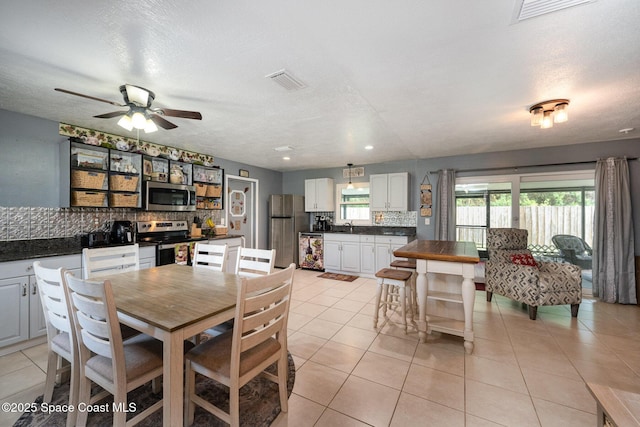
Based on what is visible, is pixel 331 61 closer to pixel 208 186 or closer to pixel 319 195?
pixel 208 186

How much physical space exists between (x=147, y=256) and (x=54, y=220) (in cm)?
108

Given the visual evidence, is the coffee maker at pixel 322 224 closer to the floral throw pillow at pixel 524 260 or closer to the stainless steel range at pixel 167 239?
the stainless steel range at pixel 167 239

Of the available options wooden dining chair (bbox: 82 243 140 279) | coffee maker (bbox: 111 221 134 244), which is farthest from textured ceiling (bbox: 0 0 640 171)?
wooden dining chair (bbox: 82 243 140 279)

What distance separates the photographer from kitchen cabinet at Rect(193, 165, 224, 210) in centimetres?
465

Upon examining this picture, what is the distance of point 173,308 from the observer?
145 centimetres

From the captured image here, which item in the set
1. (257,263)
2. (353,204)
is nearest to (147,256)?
(257,263)

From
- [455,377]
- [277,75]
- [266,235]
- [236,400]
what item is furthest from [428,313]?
[266,235]

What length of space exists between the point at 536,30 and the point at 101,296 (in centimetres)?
271

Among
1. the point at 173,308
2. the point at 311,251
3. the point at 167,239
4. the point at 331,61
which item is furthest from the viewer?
the point at 311,251

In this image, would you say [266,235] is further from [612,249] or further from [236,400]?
[612,249]

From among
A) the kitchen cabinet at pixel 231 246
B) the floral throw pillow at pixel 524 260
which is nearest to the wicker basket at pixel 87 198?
the kitchen cabinet at pixel 231 246

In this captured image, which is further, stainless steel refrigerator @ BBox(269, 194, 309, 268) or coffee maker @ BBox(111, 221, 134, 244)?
stainless steel refrigerator @ BBox(269, 194, 309, 268)

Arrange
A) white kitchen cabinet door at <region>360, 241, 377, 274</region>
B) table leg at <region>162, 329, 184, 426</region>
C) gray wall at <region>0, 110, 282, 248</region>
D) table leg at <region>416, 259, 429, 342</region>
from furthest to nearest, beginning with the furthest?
1. white kitchen cabinet door at <region>360, 241, 377, 274</region>
2. gray wall at <region>0, 110, 282, 248</region>
3. table leg at <region>416, 259, 429, 342</region>
4. table leg at <region>162, 329, 184, 426</region>

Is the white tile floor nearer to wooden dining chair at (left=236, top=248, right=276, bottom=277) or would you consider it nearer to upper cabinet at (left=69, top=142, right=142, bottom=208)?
wooden dining chair at (left=236, top=248, right=276, bottom=277)
